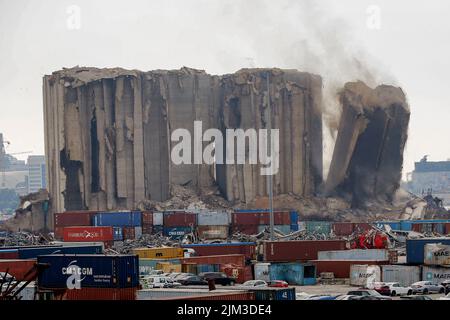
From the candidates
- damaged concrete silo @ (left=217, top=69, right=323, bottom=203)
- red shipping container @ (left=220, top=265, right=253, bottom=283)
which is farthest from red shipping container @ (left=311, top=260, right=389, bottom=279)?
damaged concrete silo @ (left=217, top=69, right=323, bottom=203)

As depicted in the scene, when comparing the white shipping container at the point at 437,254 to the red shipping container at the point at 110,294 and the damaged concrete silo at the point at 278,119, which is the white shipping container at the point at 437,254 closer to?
the red shipping container at the point at 110,294

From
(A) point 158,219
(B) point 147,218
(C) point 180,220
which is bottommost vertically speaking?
(C) point 180,220

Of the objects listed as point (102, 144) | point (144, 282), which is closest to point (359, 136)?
point (102, 144)

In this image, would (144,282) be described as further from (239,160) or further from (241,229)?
(239,160)

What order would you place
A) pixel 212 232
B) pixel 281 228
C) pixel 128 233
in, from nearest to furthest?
pixel 128 233, pixel 281 228, pixel 212 232

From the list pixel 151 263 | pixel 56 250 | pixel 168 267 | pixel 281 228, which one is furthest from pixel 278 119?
pixel 56 250

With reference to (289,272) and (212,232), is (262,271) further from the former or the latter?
(212,232)

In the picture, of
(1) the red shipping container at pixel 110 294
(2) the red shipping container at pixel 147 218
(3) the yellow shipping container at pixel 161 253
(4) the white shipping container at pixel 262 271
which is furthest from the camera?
(2) the red shipping container at pixel 147 218

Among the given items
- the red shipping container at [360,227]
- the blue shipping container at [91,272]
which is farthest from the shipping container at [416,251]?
the red shipping container at [360,227]

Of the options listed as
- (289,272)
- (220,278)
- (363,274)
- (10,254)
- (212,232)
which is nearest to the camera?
(220,278)
